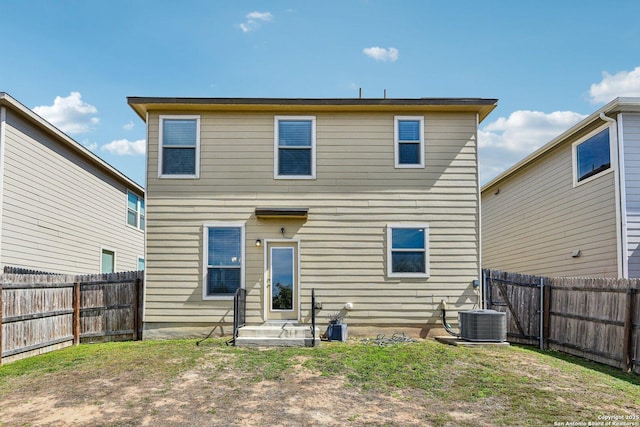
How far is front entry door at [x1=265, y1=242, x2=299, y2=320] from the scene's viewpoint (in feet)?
31.9

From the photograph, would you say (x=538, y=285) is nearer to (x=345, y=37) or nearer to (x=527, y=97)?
(x=527, y=97)

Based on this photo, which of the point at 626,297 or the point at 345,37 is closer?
the point at 626,297

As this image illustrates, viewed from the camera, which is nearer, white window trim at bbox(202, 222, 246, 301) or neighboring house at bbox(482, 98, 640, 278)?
white window trim at bbox(202, 222, 246, 301)

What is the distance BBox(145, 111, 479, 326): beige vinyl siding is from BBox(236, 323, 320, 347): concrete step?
1.76 feet

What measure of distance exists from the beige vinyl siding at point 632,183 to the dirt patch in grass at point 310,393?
3.86m

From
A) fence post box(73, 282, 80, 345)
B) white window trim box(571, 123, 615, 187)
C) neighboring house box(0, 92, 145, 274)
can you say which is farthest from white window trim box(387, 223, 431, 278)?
neighboring house box(0, 92, 145, 274)

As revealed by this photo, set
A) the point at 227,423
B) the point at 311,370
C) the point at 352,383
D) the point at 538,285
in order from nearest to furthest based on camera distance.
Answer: the point at 227,423 → the point at 352,383 → the point at 311,370 → the point at 538,285

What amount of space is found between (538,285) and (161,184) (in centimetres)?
851

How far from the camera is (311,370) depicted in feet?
22.7

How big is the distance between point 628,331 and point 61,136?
44.2ft

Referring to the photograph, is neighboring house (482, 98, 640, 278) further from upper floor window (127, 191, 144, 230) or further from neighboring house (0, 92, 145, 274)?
upper floor window (127, 191, 144, 230)

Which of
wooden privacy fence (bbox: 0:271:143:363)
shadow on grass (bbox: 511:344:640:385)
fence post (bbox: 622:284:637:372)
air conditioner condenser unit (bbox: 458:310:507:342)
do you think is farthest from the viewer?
air conditioner condenser unit (bbox: 458:310:507:342)

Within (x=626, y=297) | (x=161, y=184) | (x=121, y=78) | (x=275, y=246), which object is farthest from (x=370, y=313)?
(x=121, y=78)

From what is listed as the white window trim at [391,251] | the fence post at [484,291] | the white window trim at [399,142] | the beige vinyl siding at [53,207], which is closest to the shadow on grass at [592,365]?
the fence post at [484,291]
